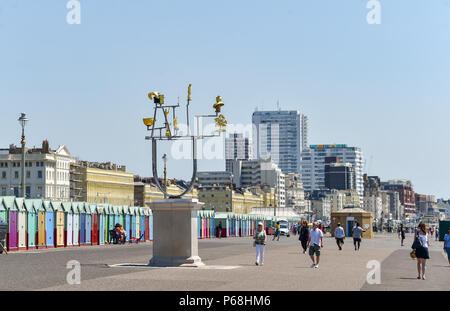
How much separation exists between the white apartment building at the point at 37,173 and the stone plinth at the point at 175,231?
12962 centimetres

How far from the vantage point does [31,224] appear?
159 ft

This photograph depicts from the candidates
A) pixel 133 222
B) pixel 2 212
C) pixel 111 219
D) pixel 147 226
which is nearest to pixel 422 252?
pixel 2 212

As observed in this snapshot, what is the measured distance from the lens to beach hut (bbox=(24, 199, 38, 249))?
157 feet

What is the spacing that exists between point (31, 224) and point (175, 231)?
70.6 feet

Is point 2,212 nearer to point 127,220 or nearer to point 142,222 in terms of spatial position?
point 127,220

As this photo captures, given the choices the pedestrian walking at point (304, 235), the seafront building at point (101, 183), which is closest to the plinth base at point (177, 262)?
the pedestrian walking at point (304, 235)

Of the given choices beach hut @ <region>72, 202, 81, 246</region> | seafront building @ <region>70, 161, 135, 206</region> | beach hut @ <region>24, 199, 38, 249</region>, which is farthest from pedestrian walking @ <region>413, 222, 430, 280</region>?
seafront building @ <region>70, 161, 135, 206</region>

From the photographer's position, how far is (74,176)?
562ft

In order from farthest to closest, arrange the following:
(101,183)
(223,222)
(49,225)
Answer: (101,183) < (223,222) < (49,225)

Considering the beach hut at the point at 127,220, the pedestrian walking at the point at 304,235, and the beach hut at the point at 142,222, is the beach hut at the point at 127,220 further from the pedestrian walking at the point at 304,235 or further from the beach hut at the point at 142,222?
the pedestrian walking at the point at 304,235
